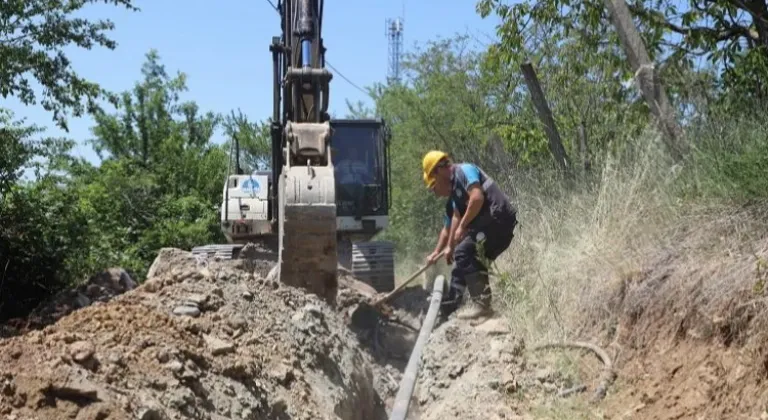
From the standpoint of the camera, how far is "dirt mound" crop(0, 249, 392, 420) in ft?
14.4

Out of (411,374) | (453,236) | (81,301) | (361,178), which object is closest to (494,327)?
(453,236)

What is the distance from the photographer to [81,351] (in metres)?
4.75

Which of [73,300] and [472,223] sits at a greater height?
[472,223]

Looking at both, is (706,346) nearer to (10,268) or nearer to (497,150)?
(497,150)

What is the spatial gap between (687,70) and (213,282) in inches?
230

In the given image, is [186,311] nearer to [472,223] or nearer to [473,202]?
[473,202]

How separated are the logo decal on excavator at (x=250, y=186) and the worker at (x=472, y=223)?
5.66 m

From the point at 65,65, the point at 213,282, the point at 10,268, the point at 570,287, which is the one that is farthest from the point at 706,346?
the point at 65,65

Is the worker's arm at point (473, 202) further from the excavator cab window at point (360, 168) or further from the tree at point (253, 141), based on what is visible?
the tree at point (253, 141)

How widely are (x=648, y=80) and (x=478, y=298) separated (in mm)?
2619

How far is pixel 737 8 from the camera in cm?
960

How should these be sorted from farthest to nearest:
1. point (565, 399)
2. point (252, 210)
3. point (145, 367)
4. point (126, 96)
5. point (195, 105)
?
point (195, 105), point (126, 96), point (252, 210), point (565, 399), point (145, 367)

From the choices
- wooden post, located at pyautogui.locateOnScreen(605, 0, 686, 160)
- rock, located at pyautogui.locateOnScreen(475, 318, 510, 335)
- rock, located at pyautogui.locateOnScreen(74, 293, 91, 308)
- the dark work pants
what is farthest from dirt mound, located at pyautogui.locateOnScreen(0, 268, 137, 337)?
wooden post, located at pyautogui.locateOnScreen(605, 0, 686, 160)

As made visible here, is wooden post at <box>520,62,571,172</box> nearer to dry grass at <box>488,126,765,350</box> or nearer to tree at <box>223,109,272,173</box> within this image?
dry grass at <box>488,126,765,350</box>
